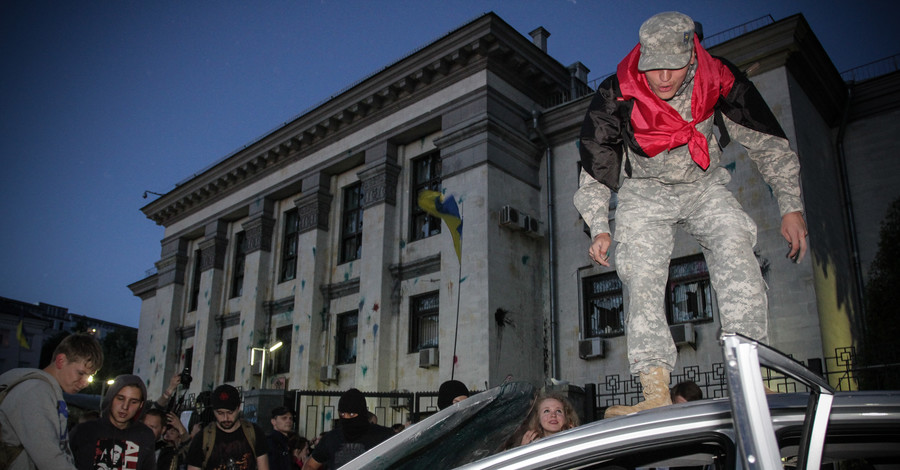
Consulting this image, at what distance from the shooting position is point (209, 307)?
26.3m

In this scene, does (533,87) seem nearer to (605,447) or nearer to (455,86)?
(455,86)

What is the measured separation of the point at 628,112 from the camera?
3.51 m

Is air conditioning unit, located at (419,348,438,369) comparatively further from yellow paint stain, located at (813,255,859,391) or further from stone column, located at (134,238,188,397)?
stone column, located at (134,238,188,397)

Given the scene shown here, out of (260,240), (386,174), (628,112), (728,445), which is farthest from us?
(260,240)

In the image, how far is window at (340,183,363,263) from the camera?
21984 mm

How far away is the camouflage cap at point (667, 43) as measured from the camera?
3.28 m

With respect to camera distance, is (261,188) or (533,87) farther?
(261,188)

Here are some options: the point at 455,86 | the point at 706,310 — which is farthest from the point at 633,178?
the point at 455,86

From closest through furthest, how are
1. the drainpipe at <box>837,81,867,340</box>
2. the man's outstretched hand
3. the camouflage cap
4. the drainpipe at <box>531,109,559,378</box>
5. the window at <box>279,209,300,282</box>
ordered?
the camouflage cap < the man's outstretched hand < the drainpipe at <box>837,81,867,340</box> < the drainpipe at <box>531,109,559,378</box> < the window at <box>279,209,300,282</box>

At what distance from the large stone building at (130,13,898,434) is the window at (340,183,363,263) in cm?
7

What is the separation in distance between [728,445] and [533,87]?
19.0 meters

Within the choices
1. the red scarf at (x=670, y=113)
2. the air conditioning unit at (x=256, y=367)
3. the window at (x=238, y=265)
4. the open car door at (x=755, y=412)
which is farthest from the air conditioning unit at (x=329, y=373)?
the open car door at (x=755, y=412)

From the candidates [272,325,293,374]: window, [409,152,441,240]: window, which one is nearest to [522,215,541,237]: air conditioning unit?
[409,152,441,240]: window

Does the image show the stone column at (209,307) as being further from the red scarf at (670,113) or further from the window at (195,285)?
the red scarf at (670,113)
